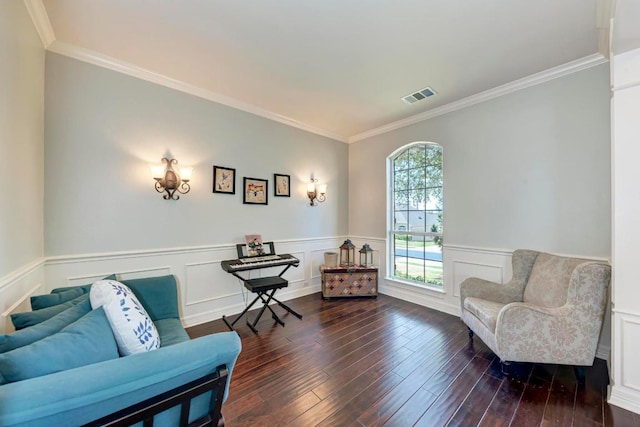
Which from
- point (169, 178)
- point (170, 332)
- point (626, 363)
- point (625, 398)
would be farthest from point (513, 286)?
point (169, 178)

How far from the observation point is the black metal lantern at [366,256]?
4332 mm

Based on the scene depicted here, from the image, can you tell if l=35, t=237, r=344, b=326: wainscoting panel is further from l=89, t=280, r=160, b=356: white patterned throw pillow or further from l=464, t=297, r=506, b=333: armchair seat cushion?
l=464, t=297, r=506, b=333: armchair seat cushion

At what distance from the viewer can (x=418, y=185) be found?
13.2 feet

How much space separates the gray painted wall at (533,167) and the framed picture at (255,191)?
241cm

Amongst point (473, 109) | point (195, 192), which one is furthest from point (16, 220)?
point (473, 109)

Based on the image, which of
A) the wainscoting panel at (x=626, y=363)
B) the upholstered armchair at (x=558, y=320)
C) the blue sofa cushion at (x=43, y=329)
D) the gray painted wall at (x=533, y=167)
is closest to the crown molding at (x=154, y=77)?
the gray painted wall at (x=533, y=167)

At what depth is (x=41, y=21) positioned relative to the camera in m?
1.98

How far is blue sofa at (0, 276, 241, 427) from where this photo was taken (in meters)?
0.75

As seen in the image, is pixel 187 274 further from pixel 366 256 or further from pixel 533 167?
→ pixel 533 167

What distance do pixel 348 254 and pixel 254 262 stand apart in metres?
1.81

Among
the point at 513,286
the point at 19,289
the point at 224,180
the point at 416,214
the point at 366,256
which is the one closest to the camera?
the point at 19,289

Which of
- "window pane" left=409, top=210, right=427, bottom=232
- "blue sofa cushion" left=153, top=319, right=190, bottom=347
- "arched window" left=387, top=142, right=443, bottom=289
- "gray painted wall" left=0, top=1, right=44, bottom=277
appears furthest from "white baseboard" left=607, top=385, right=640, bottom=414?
"gray painted wall" left=0, top=1, right=44, bottom=277

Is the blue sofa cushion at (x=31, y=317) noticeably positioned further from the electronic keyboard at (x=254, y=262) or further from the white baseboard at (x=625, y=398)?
the white baseboard at (x=625, y=398)

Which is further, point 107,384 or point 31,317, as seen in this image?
point 31,317
